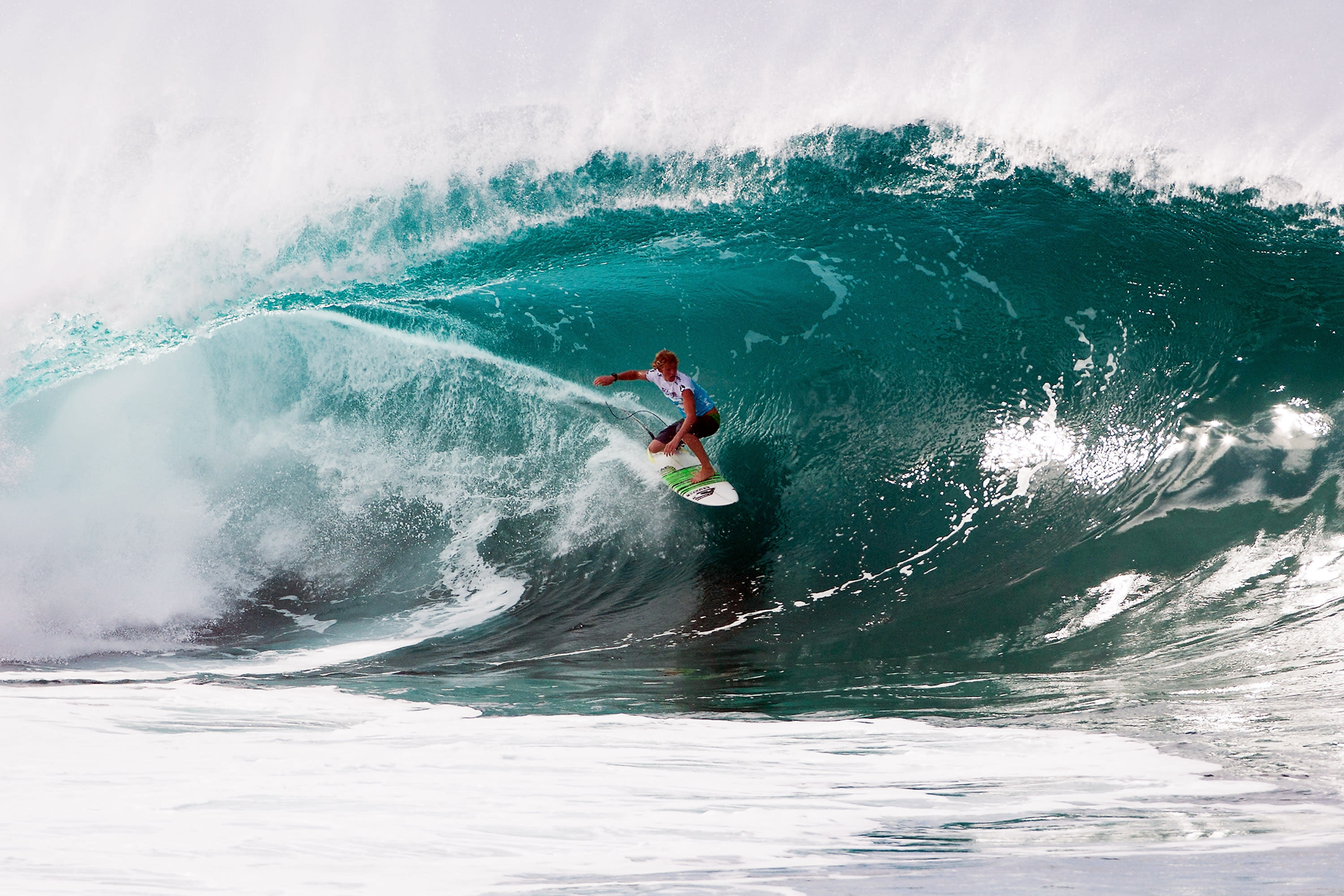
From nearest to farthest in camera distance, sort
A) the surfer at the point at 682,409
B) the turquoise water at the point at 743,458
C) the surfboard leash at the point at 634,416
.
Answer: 1. the turquoise water at the point at 743,458
2. the surfer at the point at 682,409
3. the surfboard leash at the point at 634,416

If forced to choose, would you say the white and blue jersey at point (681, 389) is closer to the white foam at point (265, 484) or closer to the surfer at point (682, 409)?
the surfer at point (682, 409)

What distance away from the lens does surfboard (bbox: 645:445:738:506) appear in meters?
5.86

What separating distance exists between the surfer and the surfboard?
0.14 ft

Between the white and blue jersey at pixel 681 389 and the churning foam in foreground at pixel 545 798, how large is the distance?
219 cm

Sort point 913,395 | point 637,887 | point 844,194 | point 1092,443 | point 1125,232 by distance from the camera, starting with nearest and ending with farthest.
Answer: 1. point 637,887
2. point 1092,443
3. point 913,395
4. point 1125,232
5. point 844,194

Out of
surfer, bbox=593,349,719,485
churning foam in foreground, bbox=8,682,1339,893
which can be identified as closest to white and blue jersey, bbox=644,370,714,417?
surfer, bbox=593,349,719,485

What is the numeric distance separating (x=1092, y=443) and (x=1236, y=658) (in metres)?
1.82

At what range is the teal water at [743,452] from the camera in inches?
195

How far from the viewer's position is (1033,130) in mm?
7371

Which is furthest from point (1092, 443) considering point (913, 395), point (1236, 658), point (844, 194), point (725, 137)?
point (725, 137)

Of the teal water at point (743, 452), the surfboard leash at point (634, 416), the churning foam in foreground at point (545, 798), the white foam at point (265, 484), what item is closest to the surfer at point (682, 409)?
the surfboard leash at point (634, 416)

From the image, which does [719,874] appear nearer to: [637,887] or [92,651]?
[637,887]

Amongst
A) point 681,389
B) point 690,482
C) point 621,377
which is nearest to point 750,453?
point 690,482

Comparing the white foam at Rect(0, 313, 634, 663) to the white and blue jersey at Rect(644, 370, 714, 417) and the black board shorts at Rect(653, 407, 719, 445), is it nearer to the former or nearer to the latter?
the black board shorts at Rect(653, 407, 719, 445)
